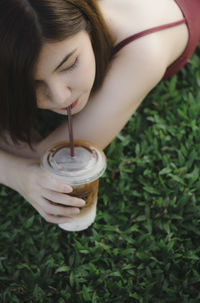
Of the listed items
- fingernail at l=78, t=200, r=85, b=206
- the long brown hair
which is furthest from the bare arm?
fingernail at l=78, t=200, r=85, b=206

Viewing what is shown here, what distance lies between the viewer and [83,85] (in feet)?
5.01

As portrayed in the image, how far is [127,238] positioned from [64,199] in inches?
17.2

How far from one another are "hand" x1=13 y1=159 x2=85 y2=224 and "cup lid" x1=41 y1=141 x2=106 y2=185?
0.16 feet

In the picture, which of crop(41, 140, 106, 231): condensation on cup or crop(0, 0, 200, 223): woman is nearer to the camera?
crop(0, 0, 200, 223): woman

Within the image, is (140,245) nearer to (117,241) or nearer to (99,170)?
(117,241)

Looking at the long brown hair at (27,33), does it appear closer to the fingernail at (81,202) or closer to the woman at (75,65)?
the woman at (75,65)

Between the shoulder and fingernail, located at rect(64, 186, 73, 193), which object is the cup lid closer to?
fingernail, located at rect(64, 186, 73, 193)

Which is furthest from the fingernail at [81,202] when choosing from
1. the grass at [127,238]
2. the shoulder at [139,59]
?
the shoulder at [139,59]

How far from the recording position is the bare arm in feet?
5.75

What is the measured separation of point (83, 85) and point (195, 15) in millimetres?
945

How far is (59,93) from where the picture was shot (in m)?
1.41

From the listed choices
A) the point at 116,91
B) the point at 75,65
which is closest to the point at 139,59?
the point at 116,91

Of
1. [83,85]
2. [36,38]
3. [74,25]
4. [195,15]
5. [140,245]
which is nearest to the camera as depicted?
[36,38]

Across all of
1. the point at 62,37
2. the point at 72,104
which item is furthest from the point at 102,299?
the point at 62,37
